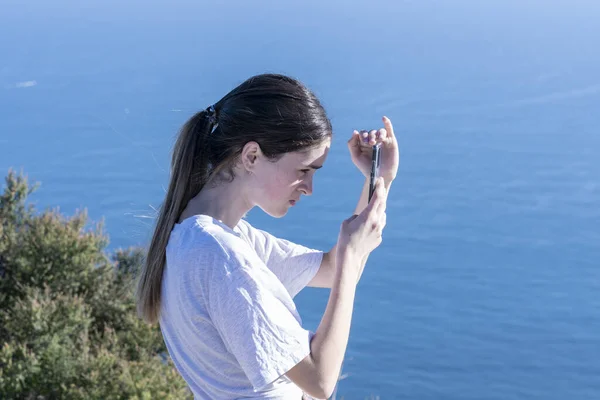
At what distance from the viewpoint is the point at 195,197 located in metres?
1.97

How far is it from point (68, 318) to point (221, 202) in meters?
6.27

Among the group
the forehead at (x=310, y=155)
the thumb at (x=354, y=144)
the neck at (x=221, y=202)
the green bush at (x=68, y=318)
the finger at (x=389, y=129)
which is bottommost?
the green bush at (x=68, y=318)

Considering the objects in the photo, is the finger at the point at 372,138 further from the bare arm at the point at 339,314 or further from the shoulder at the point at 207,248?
the shoulder at the point at 207,248

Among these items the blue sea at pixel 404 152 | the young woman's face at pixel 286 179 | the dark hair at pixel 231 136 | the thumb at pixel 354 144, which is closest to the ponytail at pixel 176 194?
the dark hair at pixel 231 136

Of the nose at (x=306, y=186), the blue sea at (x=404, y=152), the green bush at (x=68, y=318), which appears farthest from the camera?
the blue sea at (x=404, y=152)

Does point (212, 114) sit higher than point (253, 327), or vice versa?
point (212, 114)

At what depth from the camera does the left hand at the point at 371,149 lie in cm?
228

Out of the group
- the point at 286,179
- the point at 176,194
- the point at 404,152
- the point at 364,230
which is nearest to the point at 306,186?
the point at 286,179

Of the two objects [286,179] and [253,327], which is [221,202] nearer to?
[286,179]

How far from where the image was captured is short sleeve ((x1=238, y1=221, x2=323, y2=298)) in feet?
7.33

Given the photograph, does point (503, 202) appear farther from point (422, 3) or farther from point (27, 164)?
point (27, 164)

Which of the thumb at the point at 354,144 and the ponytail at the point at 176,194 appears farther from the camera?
the thumb at the point at 354,144

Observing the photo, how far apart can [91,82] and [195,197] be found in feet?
105

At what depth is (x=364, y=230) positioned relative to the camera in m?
1.87
